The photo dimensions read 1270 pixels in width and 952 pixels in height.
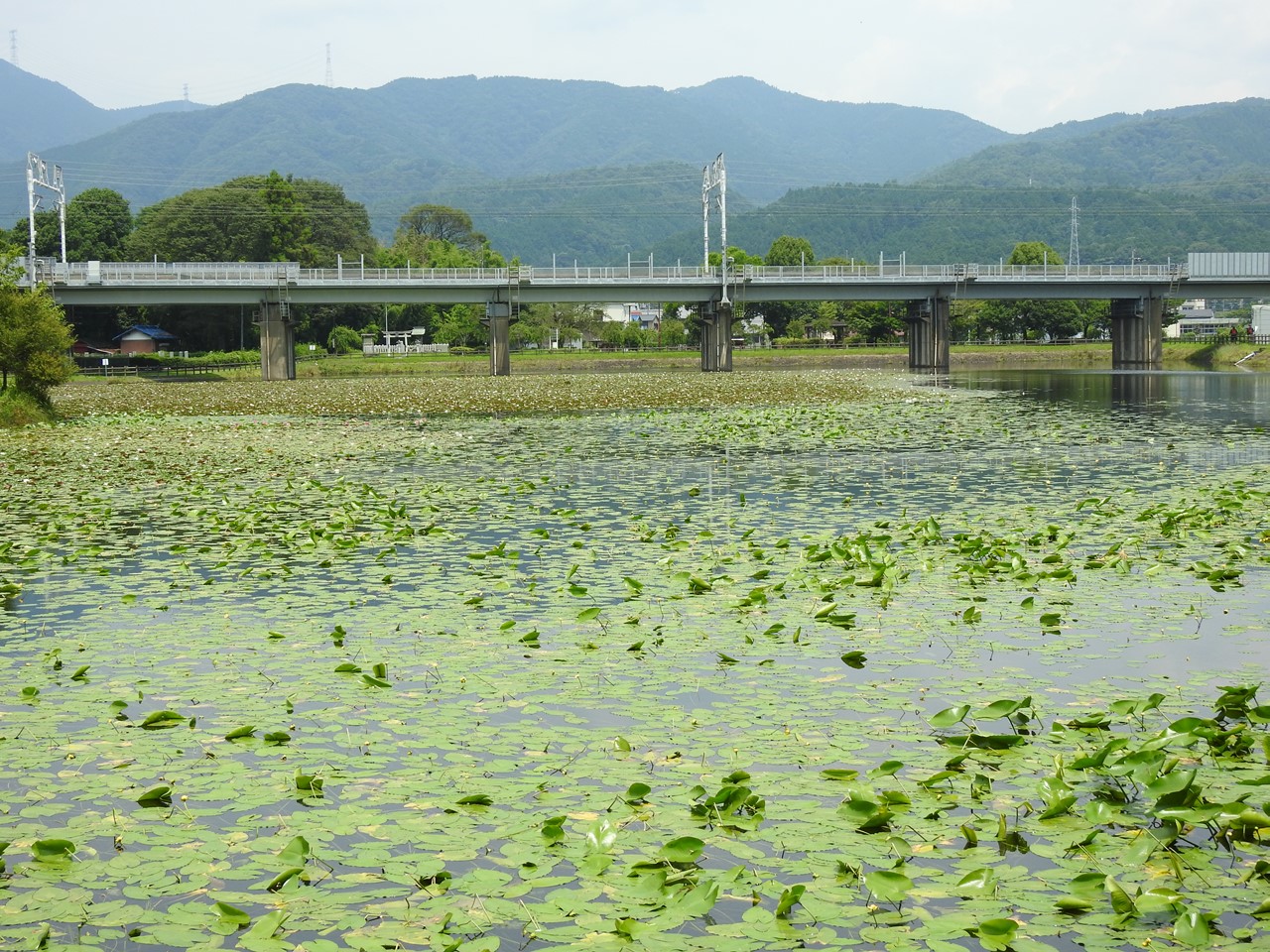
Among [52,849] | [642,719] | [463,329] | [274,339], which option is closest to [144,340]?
[463,329]

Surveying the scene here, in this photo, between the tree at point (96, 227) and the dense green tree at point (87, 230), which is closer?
the dense green tree at point (87, 230)

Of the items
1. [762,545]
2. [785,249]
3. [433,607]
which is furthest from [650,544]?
[785,249]

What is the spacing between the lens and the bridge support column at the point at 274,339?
77188mm

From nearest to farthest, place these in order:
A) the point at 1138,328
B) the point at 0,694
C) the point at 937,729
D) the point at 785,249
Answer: the point at 937,729 → the point at 0,694 → the point at 1138,328 → the point at 785,249

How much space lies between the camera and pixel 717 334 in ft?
277

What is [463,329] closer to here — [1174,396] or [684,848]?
[1174,396]

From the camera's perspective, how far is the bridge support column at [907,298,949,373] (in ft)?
286

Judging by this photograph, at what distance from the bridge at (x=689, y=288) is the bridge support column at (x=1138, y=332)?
0.10m

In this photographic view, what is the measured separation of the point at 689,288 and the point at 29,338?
5299 cm

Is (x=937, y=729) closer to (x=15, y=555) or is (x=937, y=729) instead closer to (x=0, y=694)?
(x=0, y=694)

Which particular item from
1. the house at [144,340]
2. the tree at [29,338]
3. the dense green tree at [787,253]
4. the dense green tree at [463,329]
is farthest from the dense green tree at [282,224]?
the tree at [29,338]

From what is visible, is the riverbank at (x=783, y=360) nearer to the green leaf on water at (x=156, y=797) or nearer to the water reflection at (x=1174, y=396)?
the water reflection at (x=1174, y=396)

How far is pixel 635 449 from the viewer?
25.0 metres

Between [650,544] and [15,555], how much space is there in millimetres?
6836
